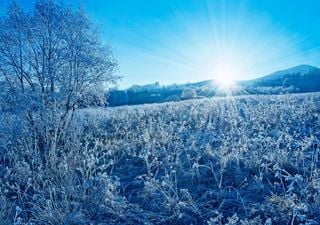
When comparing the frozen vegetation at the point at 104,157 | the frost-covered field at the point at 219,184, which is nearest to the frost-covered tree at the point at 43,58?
the frozen vegetation at the point at 104,157

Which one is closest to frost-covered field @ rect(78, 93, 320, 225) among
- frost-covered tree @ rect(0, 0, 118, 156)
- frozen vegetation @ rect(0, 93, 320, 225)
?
frozen vegetation @ rect(0, 93, 320, 225)

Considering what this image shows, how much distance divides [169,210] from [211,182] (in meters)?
1.35

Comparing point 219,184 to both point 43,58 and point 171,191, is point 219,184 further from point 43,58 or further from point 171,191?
point 43,58

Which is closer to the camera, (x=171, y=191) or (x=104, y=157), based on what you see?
(x=171, y=191)

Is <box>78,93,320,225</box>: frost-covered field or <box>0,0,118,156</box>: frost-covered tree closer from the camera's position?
<box>78,93,320,225</box>: frost-covered field

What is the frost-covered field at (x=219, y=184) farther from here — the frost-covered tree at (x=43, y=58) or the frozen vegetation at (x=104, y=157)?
the frost-covered tree at (x=43, y=58)

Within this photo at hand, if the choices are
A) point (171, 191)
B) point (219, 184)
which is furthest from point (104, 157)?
point (219, 184)

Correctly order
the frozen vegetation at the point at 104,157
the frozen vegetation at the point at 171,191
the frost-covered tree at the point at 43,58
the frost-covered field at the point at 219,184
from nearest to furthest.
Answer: the frost-covered field at the point at 219,184 < the frozen vegetation at the point at 171,191 < the frozen vegetation at the point at 104,157 < the frost-covered tree at the point at 43,58

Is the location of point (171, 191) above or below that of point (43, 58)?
below

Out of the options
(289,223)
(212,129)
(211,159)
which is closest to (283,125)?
(212,129)

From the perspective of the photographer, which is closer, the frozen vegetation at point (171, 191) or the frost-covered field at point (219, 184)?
the frost-covered field at point (219, 184)

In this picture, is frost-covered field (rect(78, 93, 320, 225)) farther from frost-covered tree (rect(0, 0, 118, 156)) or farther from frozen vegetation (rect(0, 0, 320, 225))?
frost-covered tree (rect(0, 0, 118, 156))

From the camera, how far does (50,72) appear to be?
9.49 m

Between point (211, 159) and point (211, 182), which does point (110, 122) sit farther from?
point (211, 182)
